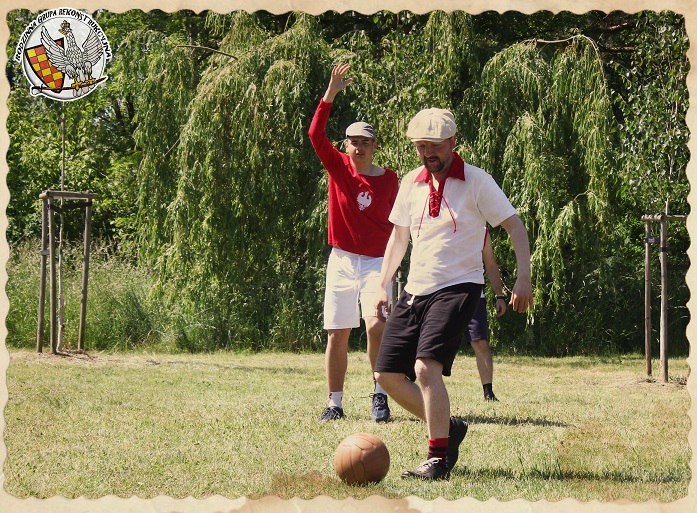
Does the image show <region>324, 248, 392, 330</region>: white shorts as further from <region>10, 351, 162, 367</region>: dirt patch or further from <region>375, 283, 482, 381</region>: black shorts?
<region>10, 351, 162, 367</region>: dirt patch

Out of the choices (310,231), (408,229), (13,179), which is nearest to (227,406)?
(408,229)

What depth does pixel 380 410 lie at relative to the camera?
21.1 feet

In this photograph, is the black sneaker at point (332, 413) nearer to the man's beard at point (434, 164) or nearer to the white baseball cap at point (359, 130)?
the white baseball cap at point (359, 130)

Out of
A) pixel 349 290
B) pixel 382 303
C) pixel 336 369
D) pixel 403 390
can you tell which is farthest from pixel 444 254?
pixel 336 369

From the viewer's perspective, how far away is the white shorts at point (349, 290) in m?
6.51

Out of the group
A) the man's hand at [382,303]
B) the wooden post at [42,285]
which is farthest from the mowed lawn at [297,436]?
the man's hand at [382,303]

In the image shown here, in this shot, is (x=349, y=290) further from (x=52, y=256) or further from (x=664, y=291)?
(x=52, y=256)

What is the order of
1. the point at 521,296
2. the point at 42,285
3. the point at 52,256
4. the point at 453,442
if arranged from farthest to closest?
the point at 42,285
the point at 52,256
the point at 453,442
the point at 521,296

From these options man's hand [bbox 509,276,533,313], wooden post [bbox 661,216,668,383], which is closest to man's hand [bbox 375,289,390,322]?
man's hand [bbox 509,276,533,313]

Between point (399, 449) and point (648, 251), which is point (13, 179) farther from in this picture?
point (399, 449)

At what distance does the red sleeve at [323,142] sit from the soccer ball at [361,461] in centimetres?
236

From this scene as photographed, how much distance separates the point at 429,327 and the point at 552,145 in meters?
7.18

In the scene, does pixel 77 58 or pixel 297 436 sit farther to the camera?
pixel 297 436

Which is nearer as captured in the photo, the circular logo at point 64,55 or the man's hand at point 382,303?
the man's hand at point 382,303
